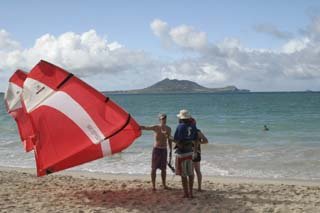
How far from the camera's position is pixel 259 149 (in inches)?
664

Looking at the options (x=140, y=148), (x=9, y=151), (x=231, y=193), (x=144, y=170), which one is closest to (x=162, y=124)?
(x=231, y=193)

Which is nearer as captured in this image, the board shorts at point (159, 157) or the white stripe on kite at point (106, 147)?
the white stripe on kite at point (106, 147)

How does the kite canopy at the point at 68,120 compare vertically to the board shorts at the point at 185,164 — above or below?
above

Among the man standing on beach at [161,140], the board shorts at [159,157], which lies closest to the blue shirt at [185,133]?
the man standing on beach at [161,140]

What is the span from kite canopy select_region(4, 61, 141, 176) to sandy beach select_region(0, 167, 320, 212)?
0.66m

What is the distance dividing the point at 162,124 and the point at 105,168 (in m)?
5.44

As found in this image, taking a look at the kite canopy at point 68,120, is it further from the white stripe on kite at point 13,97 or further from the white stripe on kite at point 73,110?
the white stripe on kite at point 13,97

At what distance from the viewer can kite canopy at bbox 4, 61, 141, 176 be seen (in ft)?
24.0

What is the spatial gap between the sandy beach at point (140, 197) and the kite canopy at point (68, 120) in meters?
0.66

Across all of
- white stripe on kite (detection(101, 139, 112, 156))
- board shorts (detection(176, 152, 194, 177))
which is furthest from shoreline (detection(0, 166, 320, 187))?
white stripe on kite (detection(101, 139, 112, 156))

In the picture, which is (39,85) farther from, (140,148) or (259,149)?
(259,149)

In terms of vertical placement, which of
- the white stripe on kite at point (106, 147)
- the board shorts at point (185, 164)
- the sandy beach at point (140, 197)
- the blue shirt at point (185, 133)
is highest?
the blue shirt at point (185, 133)

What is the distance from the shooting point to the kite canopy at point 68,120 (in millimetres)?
7320

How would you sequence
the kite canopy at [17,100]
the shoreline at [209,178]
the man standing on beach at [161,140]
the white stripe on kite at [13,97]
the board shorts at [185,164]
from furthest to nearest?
the shoreline at [209,178] → the white stripe on kite at [13,97] → the kite canopy at [17,100] → the man standing on beach at [161,140] → the board shorts at [185,164]
